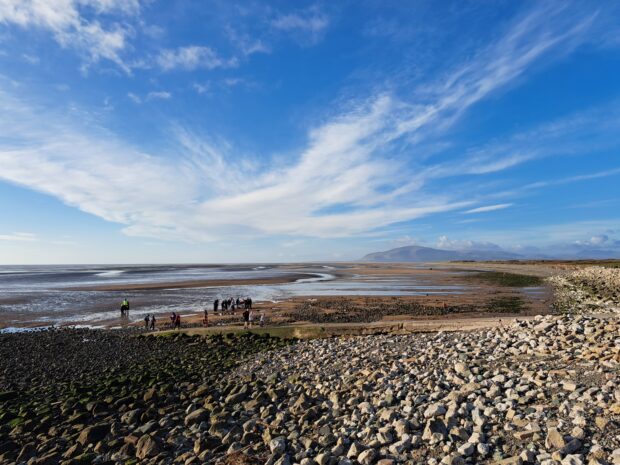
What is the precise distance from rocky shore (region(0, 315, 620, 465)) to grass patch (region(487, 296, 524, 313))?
2245cm

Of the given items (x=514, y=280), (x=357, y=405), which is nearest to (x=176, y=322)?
(x=357, y=405)

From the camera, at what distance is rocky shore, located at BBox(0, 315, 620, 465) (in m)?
7.66

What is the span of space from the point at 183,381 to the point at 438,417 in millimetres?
11127

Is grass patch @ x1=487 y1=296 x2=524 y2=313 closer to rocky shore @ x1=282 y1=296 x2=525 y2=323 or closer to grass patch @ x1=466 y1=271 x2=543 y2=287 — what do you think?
rocky shore @ x1=282 y1=296 x2=525 y2=323

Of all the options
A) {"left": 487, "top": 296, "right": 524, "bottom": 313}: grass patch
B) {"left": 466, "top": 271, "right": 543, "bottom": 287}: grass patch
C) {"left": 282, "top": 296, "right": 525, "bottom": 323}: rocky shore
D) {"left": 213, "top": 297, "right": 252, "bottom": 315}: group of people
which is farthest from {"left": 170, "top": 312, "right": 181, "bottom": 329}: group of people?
{"left": 466, "top": 271, "right": 543, "bottom": 287}: grass patch

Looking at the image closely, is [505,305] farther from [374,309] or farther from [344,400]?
[344,400]

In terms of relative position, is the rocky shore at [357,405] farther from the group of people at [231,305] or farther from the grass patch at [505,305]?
the grass patch at [505,305]

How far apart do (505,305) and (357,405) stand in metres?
→ 34.8

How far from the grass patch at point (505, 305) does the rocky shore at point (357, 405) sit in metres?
22.4

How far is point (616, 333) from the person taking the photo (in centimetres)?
1236

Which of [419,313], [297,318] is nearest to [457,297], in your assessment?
[419,313]

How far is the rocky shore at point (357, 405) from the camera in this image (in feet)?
25.1

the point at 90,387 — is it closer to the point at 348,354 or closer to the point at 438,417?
the point at 348,354

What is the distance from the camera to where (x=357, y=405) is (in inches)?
404
